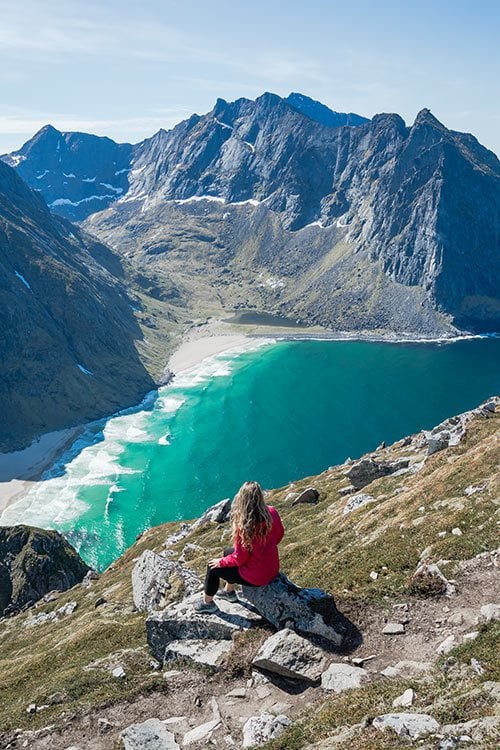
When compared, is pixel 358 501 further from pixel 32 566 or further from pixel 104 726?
pixel 32 566

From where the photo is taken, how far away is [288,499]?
57250 mm

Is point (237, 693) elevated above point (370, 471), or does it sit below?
above

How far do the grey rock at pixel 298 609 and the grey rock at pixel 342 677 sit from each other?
126 centimetres

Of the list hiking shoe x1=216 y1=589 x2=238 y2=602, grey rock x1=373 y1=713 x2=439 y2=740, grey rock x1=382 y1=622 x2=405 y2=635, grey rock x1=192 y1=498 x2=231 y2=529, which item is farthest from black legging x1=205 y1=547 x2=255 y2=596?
grey rock x1=192 y1=498 x2=231 y2=529

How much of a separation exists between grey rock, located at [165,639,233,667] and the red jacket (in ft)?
7.93

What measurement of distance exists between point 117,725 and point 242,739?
448 centimetres

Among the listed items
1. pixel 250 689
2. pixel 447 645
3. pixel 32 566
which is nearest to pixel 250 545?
pixel 250 689

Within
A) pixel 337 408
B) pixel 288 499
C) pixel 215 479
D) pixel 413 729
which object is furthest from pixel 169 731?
pixel 337 408

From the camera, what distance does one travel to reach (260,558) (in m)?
17.0

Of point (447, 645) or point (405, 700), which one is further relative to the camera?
point (447, 645)

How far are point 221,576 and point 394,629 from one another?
5872 millimetres

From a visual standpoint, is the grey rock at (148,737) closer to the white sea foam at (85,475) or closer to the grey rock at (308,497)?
the grey rock at (308,497)

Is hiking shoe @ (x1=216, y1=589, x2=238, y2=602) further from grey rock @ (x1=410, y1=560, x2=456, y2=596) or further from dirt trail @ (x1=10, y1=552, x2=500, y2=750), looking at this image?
grey rock @ (x1=410, y1=560, x2=456, y2=596)

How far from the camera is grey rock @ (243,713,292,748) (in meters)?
13.2
